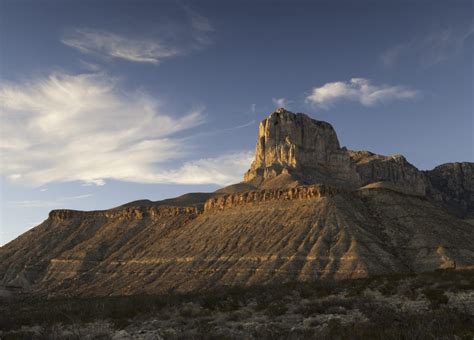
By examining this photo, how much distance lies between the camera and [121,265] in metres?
88.9

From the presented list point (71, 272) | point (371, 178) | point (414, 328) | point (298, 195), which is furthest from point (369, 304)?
point (371, 178)

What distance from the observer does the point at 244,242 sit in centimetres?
7712

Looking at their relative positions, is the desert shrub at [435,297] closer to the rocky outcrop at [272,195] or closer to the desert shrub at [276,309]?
the desert shrub at [276,309]

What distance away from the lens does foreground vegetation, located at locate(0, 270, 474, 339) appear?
1642 centimetres

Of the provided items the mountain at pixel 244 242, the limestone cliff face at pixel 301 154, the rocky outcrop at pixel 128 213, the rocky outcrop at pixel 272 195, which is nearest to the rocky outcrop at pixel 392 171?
the limestone cliff face at pixel 301 154

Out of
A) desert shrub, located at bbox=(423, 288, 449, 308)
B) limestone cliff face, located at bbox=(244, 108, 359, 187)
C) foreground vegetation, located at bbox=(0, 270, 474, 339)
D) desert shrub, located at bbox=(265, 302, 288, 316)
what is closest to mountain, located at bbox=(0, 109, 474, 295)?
limestone cliff face, located at bbox=(244, 108, 359, 187)

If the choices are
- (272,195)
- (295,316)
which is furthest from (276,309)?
(272,195)

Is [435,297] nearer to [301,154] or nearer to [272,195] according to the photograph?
[272,195]

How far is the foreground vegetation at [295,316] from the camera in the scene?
16.4m

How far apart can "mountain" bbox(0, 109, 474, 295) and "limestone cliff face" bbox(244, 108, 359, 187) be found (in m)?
16.7

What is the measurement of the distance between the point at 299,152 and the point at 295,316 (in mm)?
132663

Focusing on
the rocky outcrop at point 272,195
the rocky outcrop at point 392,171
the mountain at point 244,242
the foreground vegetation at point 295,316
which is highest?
the rocky outcrop at point 392,171

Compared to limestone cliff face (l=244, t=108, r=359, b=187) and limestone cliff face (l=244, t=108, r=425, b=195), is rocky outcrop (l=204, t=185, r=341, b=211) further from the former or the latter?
limestone cliff face (l=244, t=108, r=359, b=187)

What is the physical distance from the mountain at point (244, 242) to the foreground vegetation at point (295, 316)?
3038 centimetres
